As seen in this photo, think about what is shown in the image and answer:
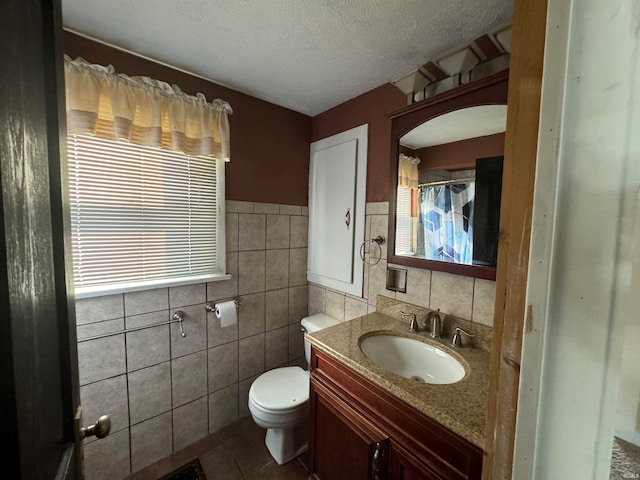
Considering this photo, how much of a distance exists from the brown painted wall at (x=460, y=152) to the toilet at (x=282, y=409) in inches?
45.8

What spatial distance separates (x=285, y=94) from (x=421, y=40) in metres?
0.89

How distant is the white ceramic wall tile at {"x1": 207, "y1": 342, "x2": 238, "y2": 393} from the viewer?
5.65 feet

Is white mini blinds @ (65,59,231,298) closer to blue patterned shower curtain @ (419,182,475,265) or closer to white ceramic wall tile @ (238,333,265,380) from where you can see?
white ceramic wall tile @ (238,333,265,380)

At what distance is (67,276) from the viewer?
0.56 meters

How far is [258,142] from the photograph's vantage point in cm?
183

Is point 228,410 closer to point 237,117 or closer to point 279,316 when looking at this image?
point 279,316

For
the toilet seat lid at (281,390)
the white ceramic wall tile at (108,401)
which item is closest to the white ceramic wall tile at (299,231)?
the toilet seat lid at (281,390)

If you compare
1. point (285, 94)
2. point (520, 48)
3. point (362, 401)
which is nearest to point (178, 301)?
point (362, 401)

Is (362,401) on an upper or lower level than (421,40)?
lower

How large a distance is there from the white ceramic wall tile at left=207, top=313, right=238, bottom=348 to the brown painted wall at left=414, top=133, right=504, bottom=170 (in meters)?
1.58

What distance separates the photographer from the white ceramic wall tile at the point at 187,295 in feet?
5.07

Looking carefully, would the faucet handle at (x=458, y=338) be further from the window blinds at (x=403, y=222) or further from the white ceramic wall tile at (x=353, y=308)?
the white ceramic wall tile at (x=353, y=308)

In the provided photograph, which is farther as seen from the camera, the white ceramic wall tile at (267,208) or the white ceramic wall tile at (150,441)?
the white ceramic wall tile at (267,208)

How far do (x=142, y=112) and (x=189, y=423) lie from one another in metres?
1.87
